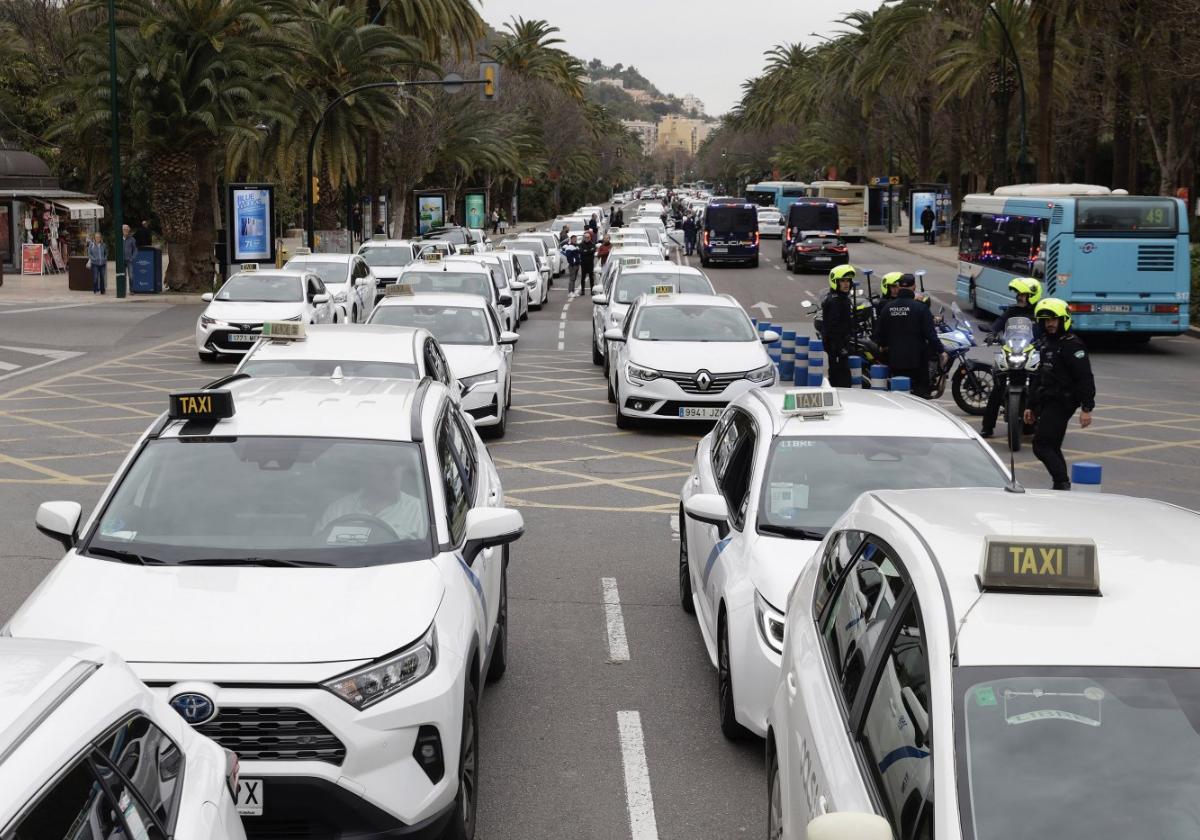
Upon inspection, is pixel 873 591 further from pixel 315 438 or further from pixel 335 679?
pixel 315 438

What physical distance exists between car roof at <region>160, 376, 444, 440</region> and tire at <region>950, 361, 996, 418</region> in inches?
497

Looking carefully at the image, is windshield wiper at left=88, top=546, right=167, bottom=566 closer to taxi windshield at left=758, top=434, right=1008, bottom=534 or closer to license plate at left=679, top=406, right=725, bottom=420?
taxi windshield at left=758, top=434, right=1008, bottom=534

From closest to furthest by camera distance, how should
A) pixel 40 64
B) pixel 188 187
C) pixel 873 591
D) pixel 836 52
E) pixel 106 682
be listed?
pixel 106 682 < pixel 873 591 < pixel 188 187 < pixel 40 64 < pixel 836 52

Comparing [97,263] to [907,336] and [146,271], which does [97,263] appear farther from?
[907,336]

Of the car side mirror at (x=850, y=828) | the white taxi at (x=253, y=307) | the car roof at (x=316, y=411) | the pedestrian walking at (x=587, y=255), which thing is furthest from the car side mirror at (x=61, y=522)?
the pedestrian walking at (x=587, y=255)

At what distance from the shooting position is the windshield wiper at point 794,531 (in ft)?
24.4

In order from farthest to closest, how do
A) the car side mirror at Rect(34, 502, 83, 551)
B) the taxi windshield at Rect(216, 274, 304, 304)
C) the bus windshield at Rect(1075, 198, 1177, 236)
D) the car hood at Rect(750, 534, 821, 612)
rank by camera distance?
the bus windshield at Rect(1075, 198, 1177, 236)
the taxi windshield at Rect(216, 274, 304, 304)
the car hood at Rect(750, 534, 821, 612)
the car side mirror at Rect(34, 502, 83, 551)

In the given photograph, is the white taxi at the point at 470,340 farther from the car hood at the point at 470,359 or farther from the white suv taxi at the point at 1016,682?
the white suv taxi at the point at 1016,682

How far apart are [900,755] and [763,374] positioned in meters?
14.1

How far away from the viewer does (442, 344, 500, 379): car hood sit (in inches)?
673

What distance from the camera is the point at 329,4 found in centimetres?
5038

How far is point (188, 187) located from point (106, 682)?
38.0m

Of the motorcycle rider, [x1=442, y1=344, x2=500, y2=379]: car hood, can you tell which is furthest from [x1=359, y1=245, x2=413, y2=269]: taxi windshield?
the motorcycle rider

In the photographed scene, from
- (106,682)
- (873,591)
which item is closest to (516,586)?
(873,591)
